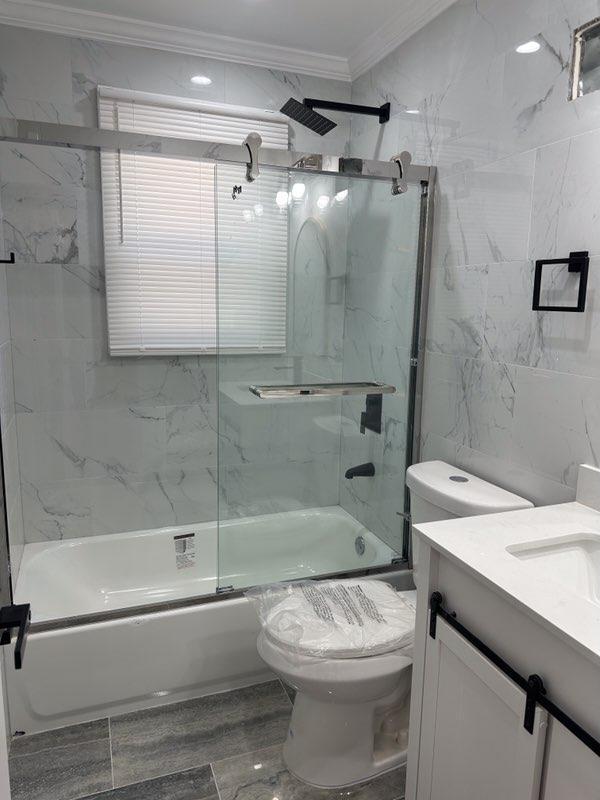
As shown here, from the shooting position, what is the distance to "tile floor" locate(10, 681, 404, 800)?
62.2 inches

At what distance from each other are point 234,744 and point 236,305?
147cm

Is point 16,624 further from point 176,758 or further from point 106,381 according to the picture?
point 106,381

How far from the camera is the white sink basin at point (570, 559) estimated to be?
122cm

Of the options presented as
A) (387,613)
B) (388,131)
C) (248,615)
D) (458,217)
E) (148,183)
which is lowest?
(248,615)

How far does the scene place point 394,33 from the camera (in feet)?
7.07

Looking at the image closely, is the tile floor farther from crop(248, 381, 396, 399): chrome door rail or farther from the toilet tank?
crop(248, 381, 396, 399): chrome door rail

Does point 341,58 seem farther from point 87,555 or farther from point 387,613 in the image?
point 87,555

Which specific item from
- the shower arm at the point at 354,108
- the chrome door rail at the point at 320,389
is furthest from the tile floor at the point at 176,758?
the shower arm at the point at 354,108

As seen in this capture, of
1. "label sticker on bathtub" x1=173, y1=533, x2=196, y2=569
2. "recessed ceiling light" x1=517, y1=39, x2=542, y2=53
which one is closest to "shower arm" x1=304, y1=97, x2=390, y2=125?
"recessed ceiling light" x1=517, y1=39, x2=542, y2=53

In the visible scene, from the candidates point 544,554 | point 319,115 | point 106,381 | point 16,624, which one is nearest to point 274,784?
point 544,554

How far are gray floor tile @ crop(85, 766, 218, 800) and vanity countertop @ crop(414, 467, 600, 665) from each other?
1.04 metres

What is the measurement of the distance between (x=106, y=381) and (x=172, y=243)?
0.69m

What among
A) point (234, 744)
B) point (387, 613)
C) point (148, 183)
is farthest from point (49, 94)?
point (234, 744)

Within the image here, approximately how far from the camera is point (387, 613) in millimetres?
1625
